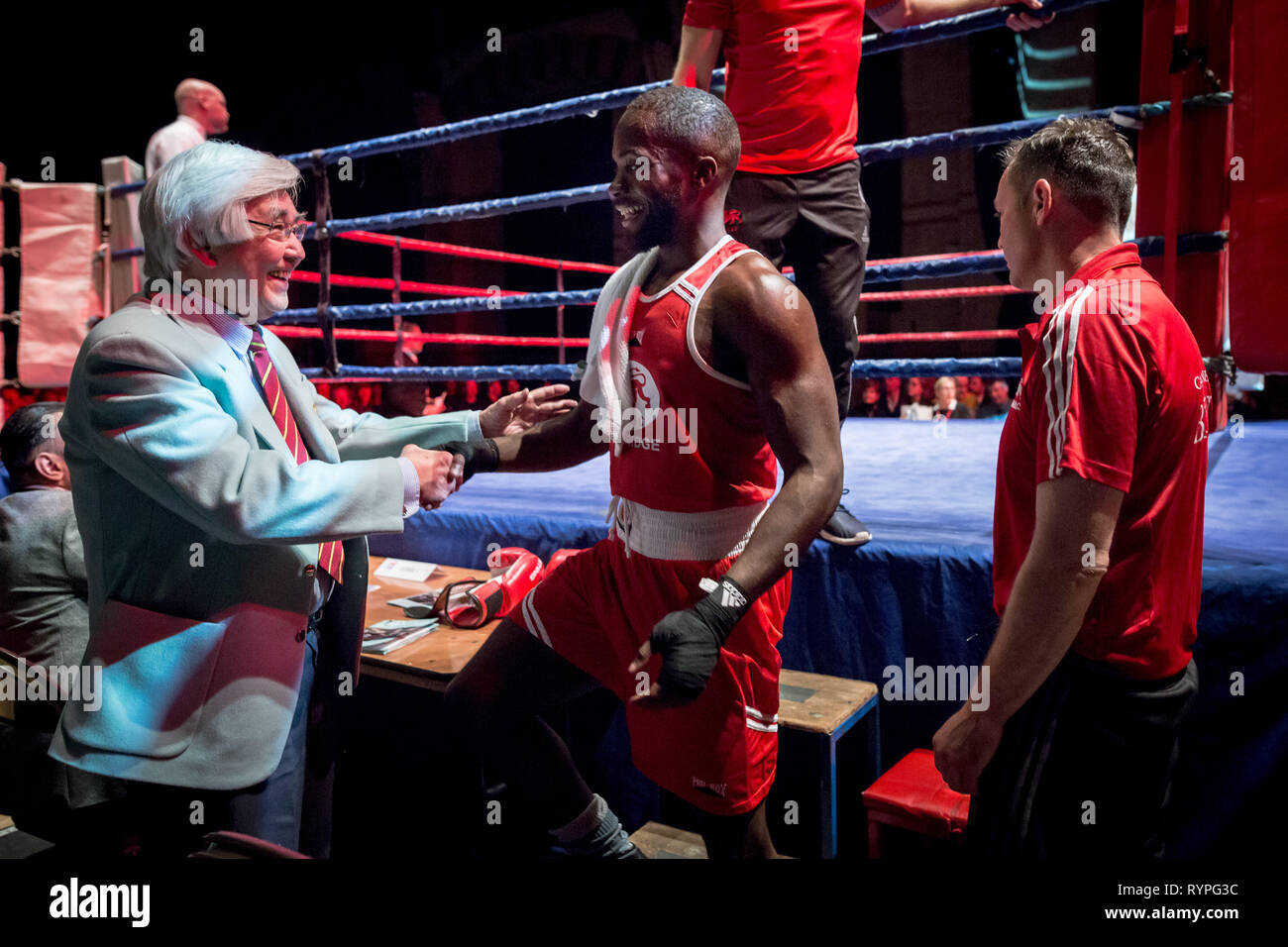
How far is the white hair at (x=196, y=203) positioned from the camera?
1304 millimetres

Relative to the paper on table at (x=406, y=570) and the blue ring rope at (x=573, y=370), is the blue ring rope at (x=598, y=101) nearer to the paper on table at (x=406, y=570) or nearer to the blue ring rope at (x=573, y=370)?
the blue ring rope at (x=573, y=370)

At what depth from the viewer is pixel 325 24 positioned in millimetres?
7621

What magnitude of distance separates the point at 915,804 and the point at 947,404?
212 inches

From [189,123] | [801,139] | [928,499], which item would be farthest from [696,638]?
[189,123]

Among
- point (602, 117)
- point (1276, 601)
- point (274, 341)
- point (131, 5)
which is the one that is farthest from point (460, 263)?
point (1276, 601)

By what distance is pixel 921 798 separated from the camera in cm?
171

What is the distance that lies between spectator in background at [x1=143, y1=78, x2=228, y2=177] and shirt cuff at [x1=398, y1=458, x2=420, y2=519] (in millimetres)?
3459

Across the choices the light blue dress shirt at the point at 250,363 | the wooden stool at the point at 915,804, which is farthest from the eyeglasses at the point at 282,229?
the wooden stool at the point at 915,804

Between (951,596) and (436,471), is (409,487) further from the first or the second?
(951,596)

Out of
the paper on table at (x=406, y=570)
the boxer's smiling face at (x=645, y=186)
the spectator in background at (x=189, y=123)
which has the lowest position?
the paper on table at (x=406, y=570)

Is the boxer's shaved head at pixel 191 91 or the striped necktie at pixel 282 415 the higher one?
the boxer's shaved head at pixel 191 91

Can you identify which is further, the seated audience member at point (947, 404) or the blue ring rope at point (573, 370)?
the seated audience member at point (947, 404)

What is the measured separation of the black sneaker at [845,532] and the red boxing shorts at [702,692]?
0.50m

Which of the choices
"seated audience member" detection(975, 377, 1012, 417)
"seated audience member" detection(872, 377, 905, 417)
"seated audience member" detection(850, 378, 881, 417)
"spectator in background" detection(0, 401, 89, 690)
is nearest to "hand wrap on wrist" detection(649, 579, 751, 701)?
"spectator in background" detection(0, 401, 89, 690)
